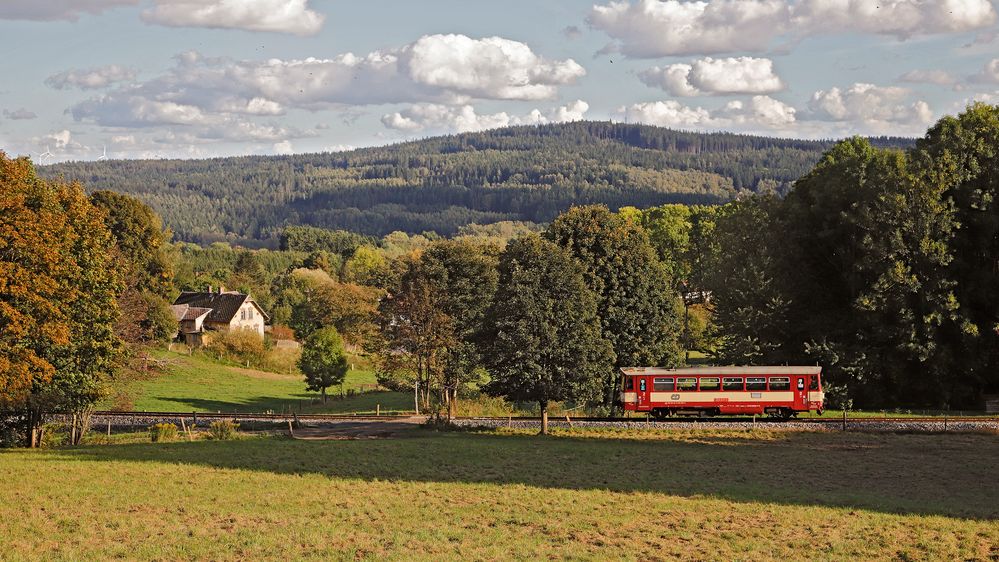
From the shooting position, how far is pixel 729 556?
25.2 metres

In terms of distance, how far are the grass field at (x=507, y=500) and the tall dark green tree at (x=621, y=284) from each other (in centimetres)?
1530

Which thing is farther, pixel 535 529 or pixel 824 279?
pixel 824 279

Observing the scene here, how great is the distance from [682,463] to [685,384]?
17.0 m

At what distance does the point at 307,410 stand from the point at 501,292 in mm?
26765

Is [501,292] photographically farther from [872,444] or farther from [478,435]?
[872,444]

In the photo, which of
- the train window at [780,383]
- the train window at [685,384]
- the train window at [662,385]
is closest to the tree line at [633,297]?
the train window at [662,385]

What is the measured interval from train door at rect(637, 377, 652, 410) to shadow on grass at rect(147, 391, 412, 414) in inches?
893

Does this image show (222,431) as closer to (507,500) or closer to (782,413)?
(507,500)

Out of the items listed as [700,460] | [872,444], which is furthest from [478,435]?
[872,444]

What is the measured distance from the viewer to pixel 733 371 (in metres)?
58.2

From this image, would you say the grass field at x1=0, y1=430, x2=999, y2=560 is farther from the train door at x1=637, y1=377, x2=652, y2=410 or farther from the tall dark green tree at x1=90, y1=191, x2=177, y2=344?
the tall dark green tree at x1=90, y1=191, x2=177, y2=344

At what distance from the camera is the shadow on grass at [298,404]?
75606 mm

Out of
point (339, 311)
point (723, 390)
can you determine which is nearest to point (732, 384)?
point (723, 390)

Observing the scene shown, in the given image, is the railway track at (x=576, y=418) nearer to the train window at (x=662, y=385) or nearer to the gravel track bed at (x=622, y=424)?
the gravel track bed at (x=622, y=424)
